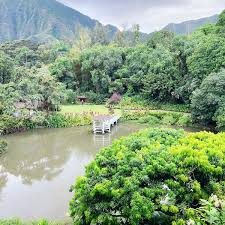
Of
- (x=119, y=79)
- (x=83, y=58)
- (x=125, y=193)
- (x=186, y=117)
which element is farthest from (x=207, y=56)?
(x=125, y=193)

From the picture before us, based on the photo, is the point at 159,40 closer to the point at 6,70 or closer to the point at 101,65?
the point at 101,65

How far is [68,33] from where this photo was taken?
406ft

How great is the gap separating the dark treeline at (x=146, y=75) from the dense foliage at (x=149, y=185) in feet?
36.3

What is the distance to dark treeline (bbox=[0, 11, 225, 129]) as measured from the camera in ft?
65.5

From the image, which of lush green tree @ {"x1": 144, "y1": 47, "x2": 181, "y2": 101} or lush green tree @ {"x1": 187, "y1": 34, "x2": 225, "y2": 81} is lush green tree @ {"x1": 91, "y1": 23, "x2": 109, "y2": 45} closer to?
lush green tree @ {"x1": 144, "y1": 47, "x2": 181, "y2": 101}

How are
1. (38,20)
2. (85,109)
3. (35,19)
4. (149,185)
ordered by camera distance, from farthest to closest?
(35,19) < (38,20) < (85,109) < (149,185)

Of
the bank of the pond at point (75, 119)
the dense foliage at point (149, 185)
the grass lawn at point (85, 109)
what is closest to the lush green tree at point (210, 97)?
the bank of the pond at point (75, 119)

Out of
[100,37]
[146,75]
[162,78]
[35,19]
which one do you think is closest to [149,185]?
[162,78]

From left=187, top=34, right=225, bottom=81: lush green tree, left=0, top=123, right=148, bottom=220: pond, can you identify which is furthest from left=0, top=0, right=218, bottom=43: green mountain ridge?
left=0, top=123, right=148, bottom=220: pond

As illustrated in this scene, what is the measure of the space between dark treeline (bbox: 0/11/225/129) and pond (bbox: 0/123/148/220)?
9.42 ft

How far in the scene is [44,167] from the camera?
14.8 meters

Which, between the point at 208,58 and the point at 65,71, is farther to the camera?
the point at 65,71

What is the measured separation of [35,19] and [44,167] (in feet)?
434

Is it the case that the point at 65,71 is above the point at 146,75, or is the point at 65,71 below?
above
